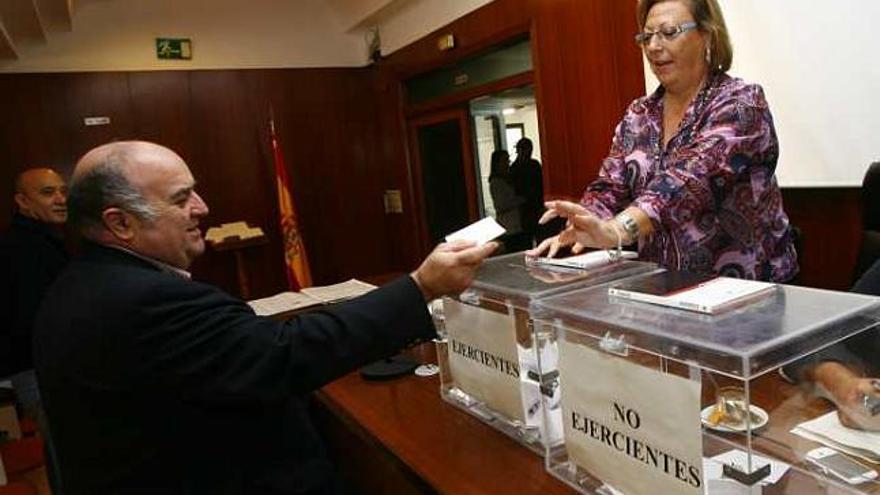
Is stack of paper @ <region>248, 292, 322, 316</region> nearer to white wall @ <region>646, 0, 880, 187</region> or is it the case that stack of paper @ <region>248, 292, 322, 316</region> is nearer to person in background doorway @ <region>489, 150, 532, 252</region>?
white wall @ <region>646, 0, 880, 187</region>

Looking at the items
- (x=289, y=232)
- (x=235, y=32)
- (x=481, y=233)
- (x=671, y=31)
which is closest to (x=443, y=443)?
(x=481, y=233)

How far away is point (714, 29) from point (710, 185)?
374 millimetres

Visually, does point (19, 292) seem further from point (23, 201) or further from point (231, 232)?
point (231, 232)

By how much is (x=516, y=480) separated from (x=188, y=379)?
50 cm

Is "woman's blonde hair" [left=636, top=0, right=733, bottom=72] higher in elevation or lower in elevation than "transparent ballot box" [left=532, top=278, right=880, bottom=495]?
higher

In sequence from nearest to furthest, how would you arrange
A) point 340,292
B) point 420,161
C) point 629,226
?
point 629,226 → point 340,292 → point 420,161

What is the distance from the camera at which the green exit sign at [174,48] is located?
480 cm

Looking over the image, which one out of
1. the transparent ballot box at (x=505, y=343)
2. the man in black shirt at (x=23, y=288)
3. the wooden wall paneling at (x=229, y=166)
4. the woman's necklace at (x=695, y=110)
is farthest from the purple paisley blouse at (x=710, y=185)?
the wooden wall paneling at (x=229, y=166)

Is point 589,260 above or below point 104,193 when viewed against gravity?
below

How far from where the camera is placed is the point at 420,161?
5305mm

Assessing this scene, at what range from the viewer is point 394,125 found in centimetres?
542

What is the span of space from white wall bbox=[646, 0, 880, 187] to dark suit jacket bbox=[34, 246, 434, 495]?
6.12 ft

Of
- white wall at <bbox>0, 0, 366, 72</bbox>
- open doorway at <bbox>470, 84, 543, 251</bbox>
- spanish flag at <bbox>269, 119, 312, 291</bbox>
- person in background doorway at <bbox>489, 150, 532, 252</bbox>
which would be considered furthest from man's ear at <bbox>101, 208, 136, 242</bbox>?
white wall at <bbox>0, 0, 366, 72</bbox>

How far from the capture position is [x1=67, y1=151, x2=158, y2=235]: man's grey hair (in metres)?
1.10
